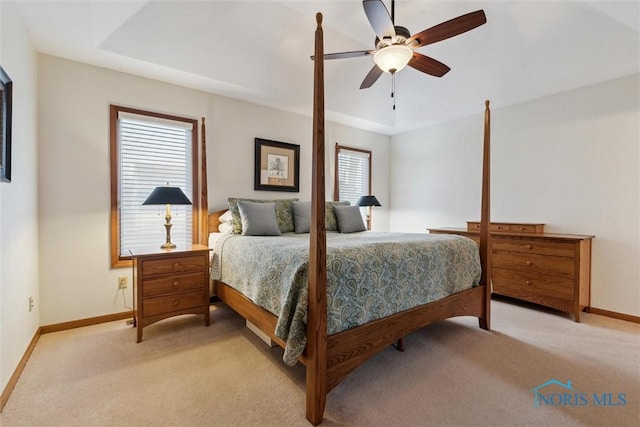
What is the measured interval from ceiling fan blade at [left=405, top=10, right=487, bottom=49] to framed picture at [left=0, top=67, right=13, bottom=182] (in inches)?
97.8

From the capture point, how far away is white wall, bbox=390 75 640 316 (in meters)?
2.95

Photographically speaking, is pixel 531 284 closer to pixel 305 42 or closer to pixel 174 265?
pixel 305 42

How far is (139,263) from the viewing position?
7.75ft

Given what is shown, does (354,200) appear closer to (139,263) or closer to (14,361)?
(139,263)

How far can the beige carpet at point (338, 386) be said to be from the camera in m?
1.55

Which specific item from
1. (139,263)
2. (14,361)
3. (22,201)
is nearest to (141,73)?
(22,201)

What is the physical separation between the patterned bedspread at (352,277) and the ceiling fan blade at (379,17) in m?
1.41

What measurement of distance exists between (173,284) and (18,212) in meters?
1.14

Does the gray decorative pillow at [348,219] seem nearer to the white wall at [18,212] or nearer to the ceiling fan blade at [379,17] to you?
the ceiling fan blade at [379,17]

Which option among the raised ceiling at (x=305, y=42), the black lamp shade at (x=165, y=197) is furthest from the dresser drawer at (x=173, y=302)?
the raised ceiling at (x=305, y=42)

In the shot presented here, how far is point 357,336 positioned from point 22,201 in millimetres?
2481

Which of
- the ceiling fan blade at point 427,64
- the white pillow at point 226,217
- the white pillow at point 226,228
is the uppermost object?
the ceiling fan blade at point 427,64

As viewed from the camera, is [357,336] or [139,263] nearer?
[357,336]

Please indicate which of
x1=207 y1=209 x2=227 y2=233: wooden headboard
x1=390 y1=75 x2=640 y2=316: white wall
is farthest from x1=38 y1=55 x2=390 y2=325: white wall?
x1=390 y1=75 x2=640 y2=316: white wall
